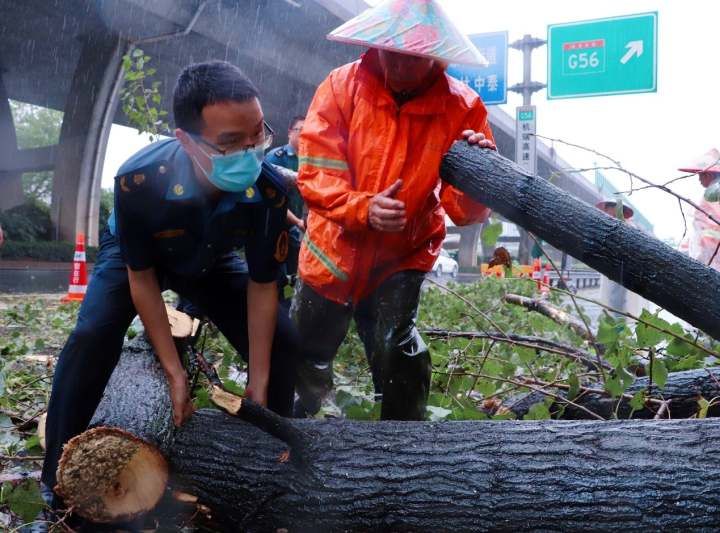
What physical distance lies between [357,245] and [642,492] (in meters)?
1.29

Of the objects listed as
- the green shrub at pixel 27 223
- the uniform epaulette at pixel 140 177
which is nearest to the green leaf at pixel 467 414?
the uniform epaulette at pixel 140 177

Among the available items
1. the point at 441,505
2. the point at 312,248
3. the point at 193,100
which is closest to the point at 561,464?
the point at 441,505

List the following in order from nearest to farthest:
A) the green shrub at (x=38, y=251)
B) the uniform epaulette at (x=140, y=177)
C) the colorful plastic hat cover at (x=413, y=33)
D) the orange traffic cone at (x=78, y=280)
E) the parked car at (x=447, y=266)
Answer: the uniform epaulette at (x=140, y=177) → the colorful plastic hat cover at (x=413, y=33) → the orange traffic cone at (x=78, y=280) → the green shrub at (x=38, y=251) → the parked car at (x=447, y=266)

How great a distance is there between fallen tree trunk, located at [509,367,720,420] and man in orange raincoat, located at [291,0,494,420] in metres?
0.74

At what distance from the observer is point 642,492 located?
1.73 m

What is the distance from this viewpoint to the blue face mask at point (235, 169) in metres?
2.25

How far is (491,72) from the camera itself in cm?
944

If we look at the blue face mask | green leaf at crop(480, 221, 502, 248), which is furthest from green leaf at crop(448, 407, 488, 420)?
the blue face mask

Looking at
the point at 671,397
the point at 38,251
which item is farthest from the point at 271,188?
the point at 38,251

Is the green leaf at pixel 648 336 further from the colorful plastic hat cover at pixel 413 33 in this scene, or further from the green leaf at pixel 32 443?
the green leaf at pixel 32 443

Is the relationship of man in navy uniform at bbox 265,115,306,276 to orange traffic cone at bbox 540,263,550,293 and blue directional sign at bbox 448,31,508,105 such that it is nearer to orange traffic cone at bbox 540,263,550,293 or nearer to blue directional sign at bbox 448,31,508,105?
orange traffic cone at bbox 540,263,550,293

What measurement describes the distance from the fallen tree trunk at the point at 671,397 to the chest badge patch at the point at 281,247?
4.27ft

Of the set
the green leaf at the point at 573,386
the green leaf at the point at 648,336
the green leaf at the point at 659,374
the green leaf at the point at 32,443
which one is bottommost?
the green leaf at the point at 32,443

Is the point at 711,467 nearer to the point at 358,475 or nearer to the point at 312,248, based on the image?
the point at 358,475
